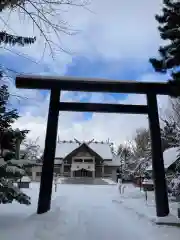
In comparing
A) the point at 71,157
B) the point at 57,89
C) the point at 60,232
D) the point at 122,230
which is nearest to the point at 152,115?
the point at 57,89

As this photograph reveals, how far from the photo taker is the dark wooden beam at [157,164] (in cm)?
1097

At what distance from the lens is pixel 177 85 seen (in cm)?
916

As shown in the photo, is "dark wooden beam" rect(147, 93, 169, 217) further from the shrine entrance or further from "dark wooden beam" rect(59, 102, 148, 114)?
the shrine entrance

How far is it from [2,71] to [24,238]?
3.72 meters

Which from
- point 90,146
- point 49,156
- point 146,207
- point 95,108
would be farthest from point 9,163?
point 90,146

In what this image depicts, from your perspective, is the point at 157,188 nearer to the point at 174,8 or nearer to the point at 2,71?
the point at 174,8

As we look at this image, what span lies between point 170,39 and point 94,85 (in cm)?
337

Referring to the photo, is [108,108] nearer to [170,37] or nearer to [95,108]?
[95,108]

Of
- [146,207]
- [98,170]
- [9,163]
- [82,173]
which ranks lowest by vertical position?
[146,207]

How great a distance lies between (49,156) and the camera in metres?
11.2

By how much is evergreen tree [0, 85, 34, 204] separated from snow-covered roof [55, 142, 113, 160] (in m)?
50.2

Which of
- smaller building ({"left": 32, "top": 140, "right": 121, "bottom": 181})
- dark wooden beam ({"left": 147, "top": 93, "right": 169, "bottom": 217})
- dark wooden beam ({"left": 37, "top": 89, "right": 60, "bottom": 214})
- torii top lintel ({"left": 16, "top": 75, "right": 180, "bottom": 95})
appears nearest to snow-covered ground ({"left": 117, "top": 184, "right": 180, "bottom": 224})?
dark wooden beam ({"left": 147, "top": 93, "right": 169, "bottom": 217})

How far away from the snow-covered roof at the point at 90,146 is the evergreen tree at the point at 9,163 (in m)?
50.2

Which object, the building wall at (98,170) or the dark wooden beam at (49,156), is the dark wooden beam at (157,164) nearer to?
the dark wooden beam at (49,156)
